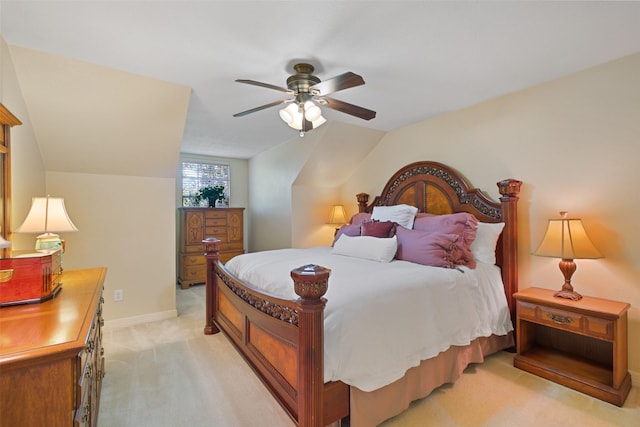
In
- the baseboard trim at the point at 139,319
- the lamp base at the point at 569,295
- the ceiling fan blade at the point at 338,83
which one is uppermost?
the ceiling fan blade at the point at 338,83

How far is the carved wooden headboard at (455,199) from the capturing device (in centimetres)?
270

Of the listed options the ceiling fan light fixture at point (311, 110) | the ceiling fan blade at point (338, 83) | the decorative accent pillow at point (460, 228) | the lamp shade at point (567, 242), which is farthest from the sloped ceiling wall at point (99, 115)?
the lamp shade at point (567, 242)

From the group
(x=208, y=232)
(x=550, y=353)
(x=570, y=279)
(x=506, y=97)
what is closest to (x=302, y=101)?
(x=506, y=97)

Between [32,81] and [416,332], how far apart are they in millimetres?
3325

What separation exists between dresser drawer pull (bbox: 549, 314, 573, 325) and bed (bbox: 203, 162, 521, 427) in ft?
1.26

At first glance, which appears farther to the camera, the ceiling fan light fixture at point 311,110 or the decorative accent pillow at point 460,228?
the decorative accent pillow at point 460,228

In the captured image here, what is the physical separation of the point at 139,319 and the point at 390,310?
9.93ft

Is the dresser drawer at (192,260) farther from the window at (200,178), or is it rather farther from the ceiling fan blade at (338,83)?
the ceiling fan blade at (338,83)

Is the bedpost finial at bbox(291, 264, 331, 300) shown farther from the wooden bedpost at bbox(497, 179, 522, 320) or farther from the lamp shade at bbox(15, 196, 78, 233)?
the wooden bedpost at bbox(497, 179, 522, 320)

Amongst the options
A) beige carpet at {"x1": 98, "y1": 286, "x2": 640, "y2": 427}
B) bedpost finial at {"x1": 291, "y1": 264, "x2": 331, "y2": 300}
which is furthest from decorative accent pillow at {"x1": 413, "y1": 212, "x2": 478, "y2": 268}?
bedpost finial at {"x1": 291, "y1": 264, "x2": 331, "y2": 300}

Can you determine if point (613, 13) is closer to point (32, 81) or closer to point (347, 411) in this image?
point (347, 411)

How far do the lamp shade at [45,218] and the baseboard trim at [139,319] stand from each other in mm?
1760

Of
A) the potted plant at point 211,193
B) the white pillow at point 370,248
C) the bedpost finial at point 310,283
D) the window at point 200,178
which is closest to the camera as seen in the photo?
the bedpost finial at point 310,283

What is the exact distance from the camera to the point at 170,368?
238 cm
